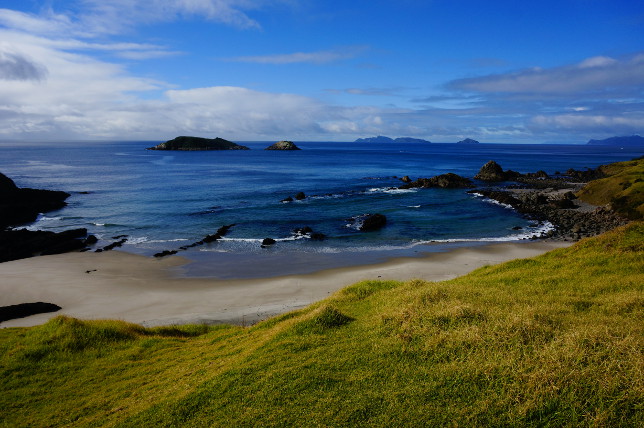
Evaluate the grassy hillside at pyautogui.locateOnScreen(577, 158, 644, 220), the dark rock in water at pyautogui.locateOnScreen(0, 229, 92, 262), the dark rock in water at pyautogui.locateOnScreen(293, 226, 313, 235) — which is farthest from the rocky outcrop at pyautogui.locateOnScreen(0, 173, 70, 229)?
the grassy hillside at pyautogui.locateOnScreen(577, 158, 644, 220)

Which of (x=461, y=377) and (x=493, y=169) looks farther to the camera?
(x=493, y=169)

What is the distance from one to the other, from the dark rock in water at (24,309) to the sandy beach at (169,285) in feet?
2.26

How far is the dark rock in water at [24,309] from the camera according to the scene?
82.7 feet

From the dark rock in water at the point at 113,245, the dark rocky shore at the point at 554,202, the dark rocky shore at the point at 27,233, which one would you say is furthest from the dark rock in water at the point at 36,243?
the dark rocky shore at the point at 554,202

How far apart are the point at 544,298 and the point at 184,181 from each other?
308ft

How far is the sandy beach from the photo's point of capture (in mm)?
25844

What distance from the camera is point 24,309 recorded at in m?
26.0

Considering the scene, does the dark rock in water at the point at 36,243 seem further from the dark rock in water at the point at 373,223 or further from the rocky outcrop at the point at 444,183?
the rocky outcrop at the point at 444,183

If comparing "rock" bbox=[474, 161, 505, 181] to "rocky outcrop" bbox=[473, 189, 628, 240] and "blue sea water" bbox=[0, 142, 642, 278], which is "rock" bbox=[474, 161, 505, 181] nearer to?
"blue sea water" bbox=[0, 142, 642, 278]

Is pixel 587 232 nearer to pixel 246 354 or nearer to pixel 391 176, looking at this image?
pixel 246 354

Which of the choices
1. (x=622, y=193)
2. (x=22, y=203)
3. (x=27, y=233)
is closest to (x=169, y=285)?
(x=27, y=233)

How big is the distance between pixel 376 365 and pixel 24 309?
2760cm

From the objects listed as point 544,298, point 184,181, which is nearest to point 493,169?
point 184,181

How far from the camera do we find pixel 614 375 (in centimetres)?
909
